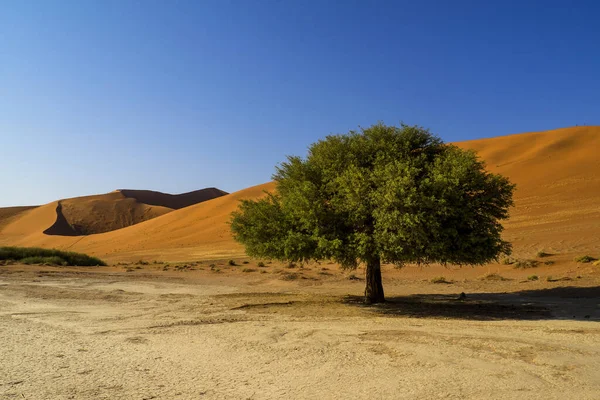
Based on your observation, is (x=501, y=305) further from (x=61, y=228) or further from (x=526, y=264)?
(x=61, y=228)

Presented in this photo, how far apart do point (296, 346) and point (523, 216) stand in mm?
32857

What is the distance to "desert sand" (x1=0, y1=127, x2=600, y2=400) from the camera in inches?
264

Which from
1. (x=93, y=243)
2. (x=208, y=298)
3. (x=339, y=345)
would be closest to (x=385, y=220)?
(x=339, y=345)

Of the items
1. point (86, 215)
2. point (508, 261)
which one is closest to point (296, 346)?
point (508, 261)

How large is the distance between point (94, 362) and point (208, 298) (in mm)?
9731

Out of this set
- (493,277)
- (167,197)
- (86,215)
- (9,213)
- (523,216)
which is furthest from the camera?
(167,197)

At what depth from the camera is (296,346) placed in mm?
9188

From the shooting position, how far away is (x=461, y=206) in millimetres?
13859

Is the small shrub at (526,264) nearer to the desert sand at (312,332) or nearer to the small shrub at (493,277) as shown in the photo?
the desert sand at (312,332)

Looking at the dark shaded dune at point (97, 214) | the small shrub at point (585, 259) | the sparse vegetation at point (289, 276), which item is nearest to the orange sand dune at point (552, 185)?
the small shrub at point (585, 259)

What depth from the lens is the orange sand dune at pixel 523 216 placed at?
30.3 metres

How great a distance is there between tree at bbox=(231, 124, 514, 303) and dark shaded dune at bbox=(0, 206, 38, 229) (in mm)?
101403

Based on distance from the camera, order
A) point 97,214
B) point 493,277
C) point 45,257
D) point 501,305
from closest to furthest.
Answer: point 501,305 → point 493,277 → point 45,257 → point 97,214

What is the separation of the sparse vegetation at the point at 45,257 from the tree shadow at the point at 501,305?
86.8 feet
